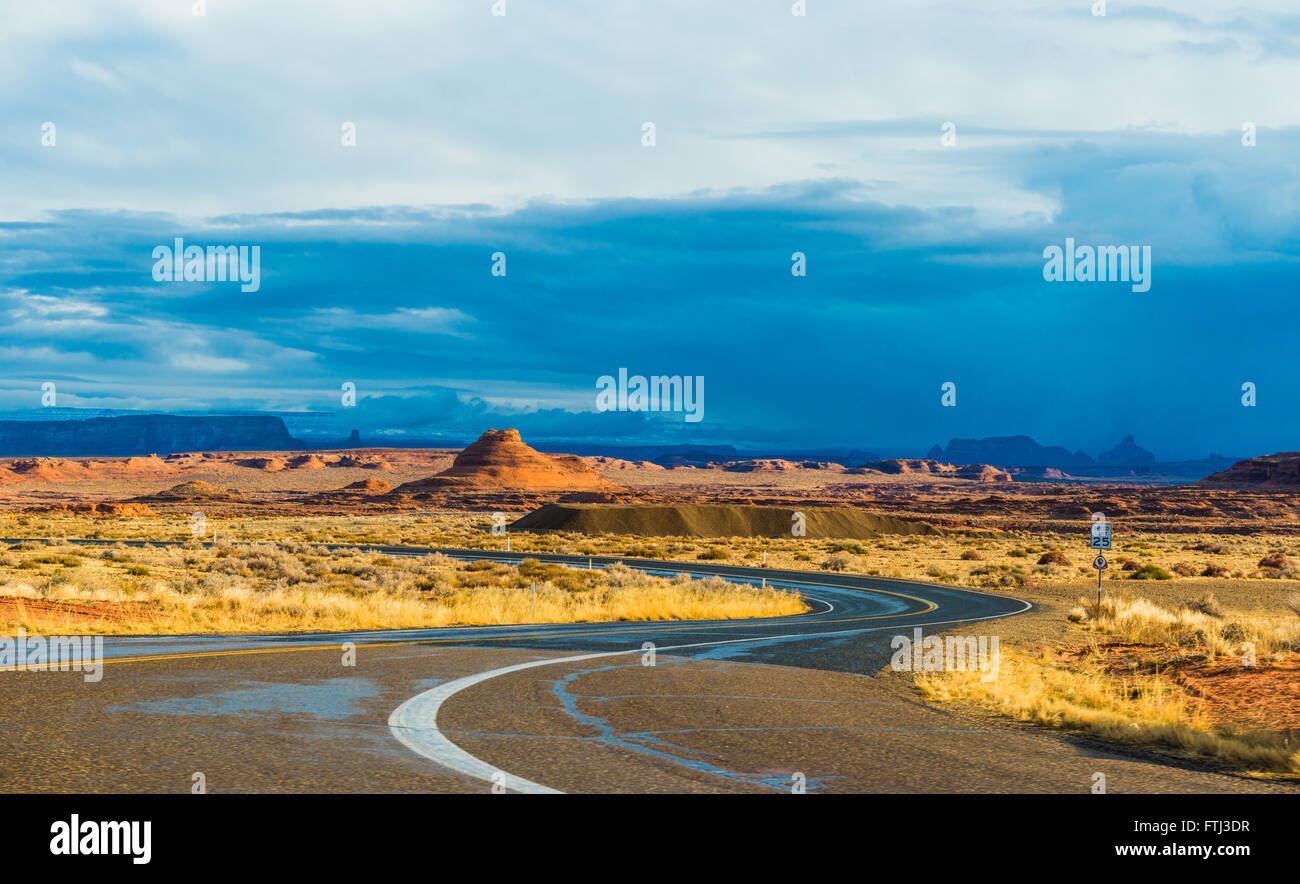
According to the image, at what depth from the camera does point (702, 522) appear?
10594 cm

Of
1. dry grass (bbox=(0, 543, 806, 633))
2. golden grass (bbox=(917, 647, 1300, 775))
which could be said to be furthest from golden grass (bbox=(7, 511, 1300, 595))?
golden grass (bbox=(917, 647, 1300, 775))

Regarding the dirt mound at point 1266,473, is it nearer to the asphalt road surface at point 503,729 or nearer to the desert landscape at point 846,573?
the desert landscape at point 846,573

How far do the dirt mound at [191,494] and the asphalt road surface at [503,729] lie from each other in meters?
164

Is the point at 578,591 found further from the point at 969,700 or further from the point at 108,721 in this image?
the point at 108,721

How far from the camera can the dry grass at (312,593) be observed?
910 inches

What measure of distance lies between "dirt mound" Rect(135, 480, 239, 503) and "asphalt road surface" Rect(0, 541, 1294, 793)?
16448cm

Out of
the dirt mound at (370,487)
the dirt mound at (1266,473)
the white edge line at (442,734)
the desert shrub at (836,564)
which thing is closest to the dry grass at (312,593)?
the white edge line at (442,734)

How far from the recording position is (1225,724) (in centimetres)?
1182

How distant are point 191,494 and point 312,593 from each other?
524 feet

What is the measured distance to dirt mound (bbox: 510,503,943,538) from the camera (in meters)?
103

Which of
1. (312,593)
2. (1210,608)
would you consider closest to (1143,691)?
(1210,608)
